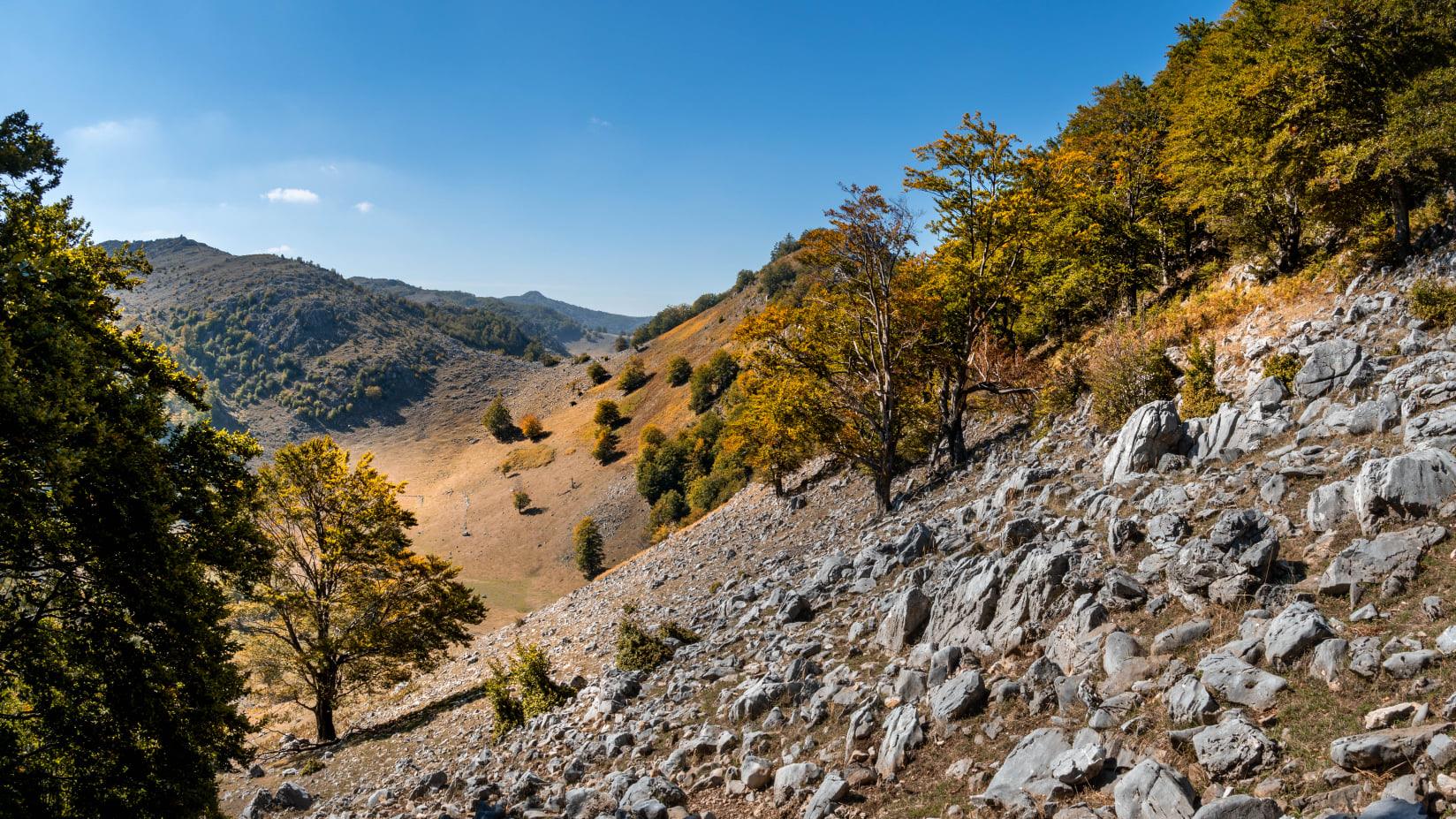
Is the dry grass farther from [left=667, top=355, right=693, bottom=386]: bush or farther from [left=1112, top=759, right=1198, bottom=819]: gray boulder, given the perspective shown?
[left=1112, top=759, right=1198, bottom=819]: gray boulder

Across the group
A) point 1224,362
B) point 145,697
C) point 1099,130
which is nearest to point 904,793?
point 145,697

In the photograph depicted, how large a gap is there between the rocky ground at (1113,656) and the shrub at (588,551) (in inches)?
1799

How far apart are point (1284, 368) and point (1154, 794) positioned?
33.8 ft

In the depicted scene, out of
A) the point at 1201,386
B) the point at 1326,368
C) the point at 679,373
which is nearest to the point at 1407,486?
the point at 1326,368

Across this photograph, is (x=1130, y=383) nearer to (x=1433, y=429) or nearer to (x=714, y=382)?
(x=1433, y=429)

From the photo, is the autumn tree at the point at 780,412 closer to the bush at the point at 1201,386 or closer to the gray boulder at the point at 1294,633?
the bush at the point at 1201,386

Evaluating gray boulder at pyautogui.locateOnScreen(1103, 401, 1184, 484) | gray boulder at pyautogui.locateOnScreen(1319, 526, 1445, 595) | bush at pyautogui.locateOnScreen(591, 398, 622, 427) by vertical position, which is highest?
bush at pyautogui.locateOnScreen(591, 398, 622, 427)

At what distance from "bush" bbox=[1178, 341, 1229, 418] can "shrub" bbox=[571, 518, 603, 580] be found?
5546cm

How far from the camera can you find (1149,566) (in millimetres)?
8711

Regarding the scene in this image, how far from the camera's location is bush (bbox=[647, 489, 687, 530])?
2596 inches

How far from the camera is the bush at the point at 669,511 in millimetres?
65938

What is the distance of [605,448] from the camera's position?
3548 inches

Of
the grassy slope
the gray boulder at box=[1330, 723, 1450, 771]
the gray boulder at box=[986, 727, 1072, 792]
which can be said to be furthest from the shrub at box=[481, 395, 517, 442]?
the gray boulder at box=[1330, 723, 1450, 771]

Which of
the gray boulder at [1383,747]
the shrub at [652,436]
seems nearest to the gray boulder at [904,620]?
the gray boulder at [1383,747]
